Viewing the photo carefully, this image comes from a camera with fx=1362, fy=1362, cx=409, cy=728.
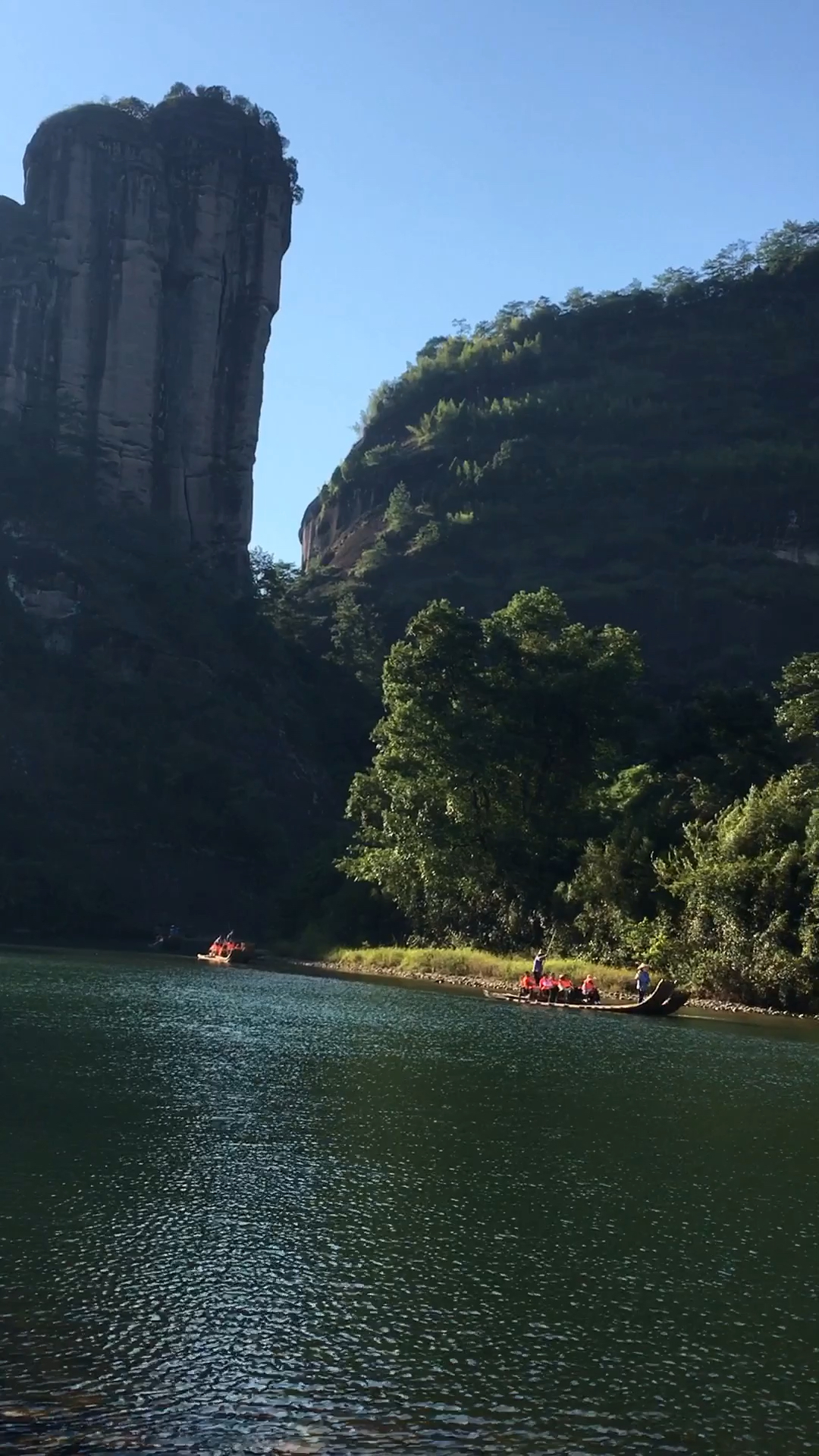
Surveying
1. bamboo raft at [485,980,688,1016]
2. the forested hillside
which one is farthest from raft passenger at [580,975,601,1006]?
the forested hillside

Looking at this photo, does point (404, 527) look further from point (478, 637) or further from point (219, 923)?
point (478, 637)

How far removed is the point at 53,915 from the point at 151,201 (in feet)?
171

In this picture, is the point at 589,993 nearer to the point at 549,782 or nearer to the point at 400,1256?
the point at 549,782

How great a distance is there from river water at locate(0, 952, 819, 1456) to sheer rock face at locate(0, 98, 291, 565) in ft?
235

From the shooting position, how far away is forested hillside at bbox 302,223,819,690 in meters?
98.6

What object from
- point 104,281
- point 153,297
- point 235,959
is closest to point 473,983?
point 235,959

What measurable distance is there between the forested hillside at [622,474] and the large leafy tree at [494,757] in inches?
1518

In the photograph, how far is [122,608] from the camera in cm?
7638

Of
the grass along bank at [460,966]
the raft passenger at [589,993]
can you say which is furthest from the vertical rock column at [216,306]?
the raft passenger at [589,993]

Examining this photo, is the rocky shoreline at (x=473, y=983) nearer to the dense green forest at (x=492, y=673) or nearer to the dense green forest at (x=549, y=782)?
the dense green forest at (x=492, y=673)

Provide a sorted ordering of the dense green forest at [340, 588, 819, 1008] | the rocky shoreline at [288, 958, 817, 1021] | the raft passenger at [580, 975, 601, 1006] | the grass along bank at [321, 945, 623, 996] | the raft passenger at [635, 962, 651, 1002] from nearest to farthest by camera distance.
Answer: the rocky shoreline at [288, 958, 817, 1021] → the raft passenger at [580, 975, 601, 1006] → the raft passenger at [635, 962, 651, 1002] → the grass along bank at [321, 945, 623, 996] → the dense green forest at [340, 588, 819, 1008]

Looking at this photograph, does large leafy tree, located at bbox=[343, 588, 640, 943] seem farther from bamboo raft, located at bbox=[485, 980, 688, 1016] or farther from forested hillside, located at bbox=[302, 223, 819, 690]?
forested hillside, located at bbox=[302, 223, 819, 690]

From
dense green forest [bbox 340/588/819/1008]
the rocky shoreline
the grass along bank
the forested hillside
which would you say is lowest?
the rocky shoreline

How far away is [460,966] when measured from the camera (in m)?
43.6
